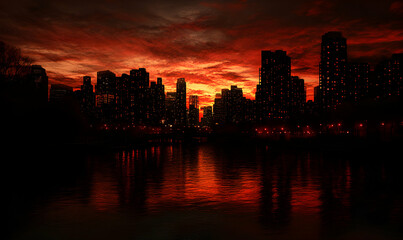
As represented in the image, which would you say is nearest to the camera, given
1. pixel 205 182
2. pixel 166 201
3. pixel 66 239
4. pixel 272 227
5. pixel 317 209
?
pixel 66 239

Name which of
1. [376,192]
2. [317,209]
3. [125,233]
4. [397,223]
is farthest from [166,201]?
[376,192]

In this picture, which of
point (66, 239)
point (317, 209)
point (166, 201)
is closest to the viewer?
point (66, 239)

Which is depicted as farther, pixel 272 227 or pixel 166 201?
pixel 166 201

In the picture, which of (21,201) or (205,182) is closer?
(21,201)

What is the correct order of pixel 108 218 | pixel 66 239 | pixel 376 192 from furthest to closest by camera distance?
pixel 376 192 < pixel 108 218 < pixel 66 239

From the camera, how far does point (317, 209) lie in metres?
17.4

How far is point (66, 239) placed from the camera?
42.7ft

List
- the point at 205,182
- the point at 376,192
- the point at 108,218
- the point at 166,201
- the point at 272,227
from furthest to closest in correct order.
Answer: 1. the point at 205,182
2. the point at 376,192
3. the point at 166,201
4. the point at 108,218
5. the point at 272,227

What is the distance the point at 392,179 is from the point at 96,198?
67.9 feet

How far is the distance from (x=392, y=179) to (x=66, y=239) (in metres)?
23.7

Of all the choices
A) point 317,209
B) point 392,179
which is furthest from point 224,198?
point 392,179

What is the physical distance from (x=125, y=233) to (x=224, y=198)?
7.91 metres

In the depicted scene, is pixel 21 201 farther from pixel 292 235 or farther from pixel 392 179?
pixel 392 179

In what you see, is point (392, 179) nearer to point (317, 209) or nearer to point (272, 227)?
point (317, 209)
